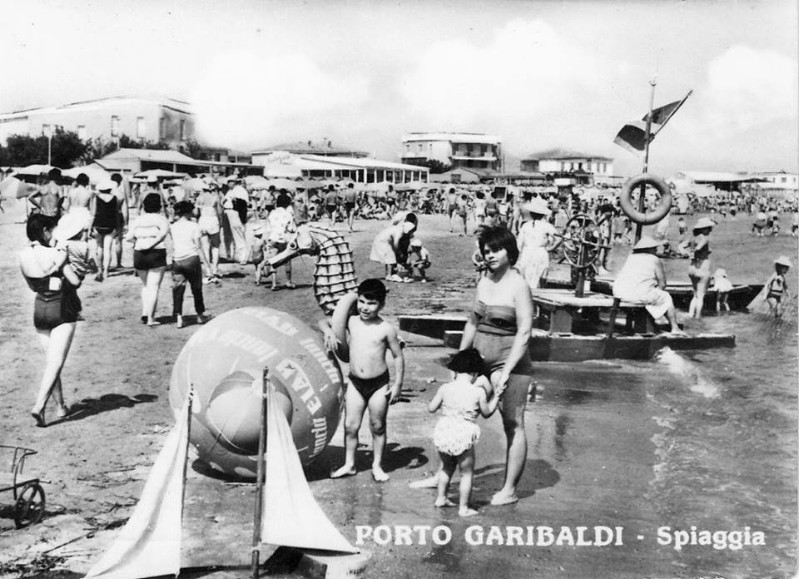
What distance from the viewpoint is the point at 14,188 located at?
1627 cm

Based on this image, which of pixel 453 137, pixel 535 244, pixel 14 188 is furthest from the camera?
pixel 453 137

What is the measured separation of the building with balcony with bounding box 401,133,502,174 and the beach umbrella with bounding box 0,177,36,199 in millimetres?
62455

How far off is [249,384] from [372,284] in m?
1.09

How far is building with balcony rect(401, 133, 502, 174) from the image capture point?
81.8 metres

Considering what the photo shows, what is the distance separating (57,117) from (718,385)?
50.9 feet

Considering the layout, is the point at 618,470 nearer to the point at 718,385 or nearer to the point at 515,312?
the point at 515,312

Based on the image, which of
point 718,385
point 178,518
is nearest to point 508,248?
point 178,518

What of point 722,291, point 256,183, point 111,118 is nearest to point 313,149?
point 256,183

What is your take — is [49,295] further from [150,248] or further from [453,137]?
[453,137]

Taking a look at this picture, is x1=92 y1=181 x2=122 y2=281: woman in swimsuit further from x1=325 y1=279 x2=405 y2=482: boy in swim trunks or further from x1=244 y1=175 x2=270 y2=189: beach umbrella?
x1=244 y1=175 x2=270 y2=189: beach umbrella

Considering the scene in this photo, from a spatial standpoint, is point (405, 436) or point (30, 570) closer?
point (30, 570)

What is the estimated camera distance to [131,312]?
11664 mm

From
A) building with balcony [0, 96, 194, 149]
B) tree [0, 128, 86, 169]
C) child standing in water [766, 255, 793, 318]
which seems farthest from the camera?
building with balcony [0, 96, 194, 149]

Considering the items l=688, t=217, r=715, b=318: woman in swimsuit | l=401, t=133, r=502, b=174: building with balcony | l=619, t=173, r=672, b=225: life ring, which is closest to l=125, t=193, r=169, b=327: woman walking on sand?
l=619, t=173, r=672, b=225: life ring
